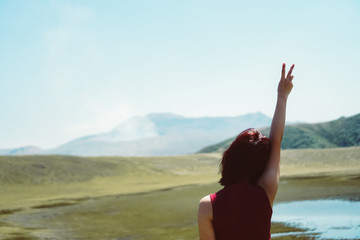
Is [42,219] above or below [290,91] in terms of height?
below

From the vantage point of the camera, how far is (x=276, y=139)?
2447mm

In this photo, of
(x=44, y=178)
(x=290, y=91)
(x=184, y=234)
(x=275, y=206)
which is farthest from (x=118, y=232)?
(x=44, y=178)

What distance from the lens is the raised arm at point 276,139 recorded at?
232cm

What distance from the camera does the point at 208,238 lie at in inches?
88.0

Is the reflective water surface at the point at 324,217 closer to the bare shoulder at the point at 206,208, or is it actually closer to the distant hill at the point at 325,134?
the bare shoulder at the point at 206,208

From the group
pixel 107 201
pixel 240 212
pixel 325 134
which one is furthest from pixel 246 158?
pixel 325 134

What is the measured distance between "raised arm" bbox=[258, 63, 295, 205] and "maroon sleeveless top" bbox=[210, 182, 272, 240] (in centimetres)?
9

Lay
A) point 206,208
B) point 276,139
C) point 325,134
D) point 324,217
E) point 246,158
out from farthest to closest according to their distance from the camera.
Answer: point 325,134 → point 324,217 → point 276,139 → point 246,158 → point 206,208

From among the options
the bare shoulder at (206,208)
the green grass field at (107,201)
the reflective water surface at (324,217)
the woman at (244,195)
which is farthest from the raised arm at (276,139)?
the green grass field at (107,201)

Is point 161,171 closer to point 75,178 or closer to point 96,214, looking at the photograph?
point 75,178

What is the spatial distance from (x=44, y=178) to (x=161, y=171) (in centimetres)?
2113

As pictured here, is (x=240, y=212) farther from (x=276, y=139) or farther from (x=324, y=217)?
(x=324, y=217)

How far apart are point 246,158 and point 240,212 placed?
13.5 inches

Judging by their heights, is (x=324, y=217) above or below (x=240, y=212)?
below
